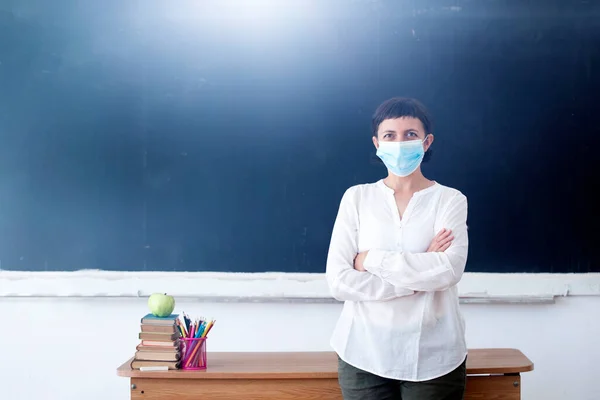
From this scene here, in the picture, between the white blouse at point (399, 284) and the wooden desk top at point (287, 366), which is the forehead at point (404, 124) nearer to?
the white blouse at point (399, 284)

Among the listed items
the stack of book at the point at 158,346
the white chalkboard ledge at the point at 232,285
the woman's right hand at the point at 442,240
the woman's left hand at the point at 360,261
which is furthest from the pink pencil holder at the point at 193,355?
the woman's right hand at the point at 442,240

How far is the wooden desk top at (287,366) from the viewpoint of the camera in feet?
6.95

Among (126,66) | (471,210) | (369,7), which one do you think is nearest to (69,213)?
(126,66)

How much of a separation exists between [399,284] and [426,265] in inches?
3.8

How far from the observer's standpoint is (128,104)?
8.86ft

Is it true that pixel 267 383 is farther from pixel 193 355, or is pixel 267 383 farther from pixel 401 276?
pixel 401 276

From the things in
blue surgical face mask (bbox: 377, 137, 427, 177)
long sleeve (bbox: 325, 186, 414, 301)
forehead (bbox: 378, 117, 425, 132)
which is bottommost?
long sleeve (bbox: 325, 186, 414, 301)

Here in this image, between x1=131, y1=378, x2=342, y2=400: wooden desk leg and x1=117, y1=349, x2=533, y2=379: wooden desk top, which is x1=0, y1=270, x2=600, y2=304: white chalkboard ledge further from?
x1=131, y1=378, x2=342, y2=400: wooden desk leg

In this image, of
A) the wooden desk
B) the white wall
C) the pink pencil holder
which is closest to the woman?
the wooden desk

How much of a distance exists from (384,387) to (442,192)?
614 mm

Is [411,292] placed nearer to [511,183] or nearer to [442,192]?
[442,192]

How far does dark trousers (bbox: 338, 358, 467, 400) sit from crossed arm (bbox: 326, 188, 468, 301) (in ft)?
0.74

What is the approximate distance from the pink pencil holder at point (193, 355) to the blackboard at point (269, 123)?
550 mm

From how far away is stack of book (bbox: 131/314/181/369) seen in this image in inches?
84.0
